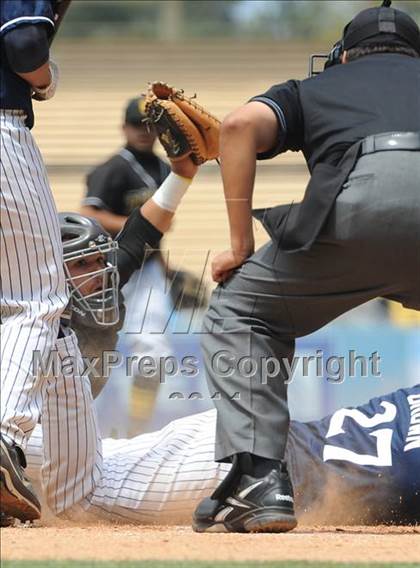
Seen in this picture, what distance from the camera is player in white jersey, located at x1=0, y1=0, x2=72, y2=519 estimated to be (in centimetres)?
350

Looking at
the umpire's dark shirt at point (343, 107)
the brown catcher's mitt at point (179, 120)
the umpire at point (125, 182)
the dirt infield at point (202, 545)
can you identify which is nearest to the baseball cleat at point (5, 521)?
the dirt infield at point (202, 545)

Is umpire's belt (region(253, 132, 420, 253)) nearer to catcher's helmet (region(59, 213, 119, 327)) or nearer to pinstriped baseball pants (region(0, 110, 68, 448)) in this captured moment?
pinstriped baseball pants (region(0, 110, 68, 448))

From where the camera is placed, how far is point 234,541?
3.38 m

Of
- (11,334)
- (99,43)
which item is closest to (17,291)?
(11,334)

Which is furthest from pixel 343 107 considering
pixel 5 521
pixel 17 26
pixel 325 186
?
pixel 5 521

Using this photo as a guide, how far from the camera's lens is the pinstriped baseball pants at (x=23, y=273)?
3539 mm

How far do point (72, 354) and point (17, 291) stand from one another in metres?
0.44

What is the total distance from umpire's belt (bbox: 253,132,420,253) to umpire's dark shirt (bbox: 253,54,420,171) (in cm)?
4

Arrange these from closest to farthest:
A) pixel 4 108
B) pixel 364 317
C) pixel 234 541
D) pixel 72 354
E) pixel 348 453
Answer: pixel 234 541 → pixel 4 108 → pixel 72 354 → pixel 348 453 → pixel 364 317

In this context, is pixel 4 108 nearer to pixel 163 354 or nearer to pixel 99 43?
pixel 163 354

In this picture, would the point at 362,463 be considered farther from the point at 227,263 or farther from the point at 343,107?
the point at 343,107

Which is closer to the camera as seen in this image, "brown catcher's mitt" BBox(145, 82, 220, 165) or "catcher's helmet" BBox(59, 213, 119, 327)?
"catcher's helmet" BBox(59, 213, 119, 327)

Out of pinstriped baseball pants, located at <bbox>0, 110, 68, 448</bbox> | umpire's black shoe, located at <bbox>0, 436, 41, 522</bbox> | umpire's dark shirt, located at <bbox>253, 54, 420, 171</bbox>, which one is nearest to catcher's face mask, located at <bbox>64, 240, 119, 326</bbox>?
pinstriped baseball pants, located at <bbox>0, 110, 68, 448</bbox>

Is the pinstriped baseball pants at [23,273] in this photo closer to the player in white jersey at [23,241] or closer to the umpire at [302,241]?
the player in white jersey at [23,241]
